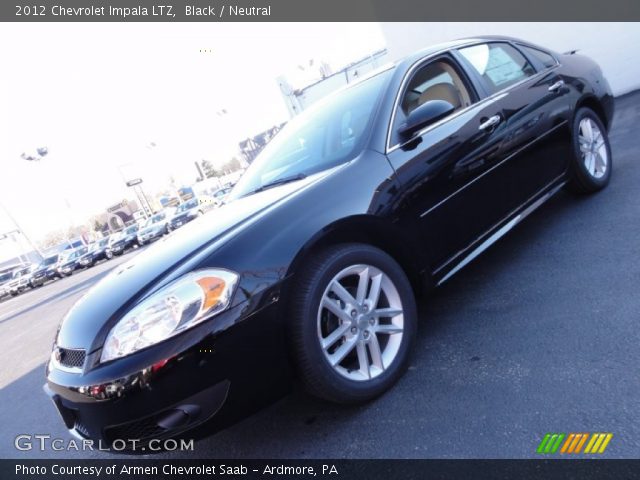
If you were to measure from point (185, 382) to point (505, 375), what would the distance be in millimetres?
1413

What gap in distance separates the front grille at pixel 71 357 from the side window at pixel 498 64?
2.89m

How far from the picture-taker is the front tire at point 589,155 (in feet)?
11.5

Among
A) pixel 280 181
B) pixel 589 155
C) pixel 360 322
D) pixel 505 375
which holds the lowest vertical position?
pixel 505 375

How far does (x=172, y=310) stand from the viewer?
166 cm

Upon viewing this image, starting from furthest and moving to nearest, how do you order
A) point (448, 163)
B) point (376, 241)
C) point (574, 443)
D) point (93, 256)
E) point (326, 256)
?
point (93, 256) → point (448, 163) → point (376, 241) → point (326, 256) → point (574, 443)

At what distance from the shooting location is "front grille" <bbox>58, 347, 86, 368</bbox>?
1.76m

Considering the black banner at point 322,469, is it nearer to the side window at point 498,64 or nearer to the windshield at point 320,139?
the windshield at point 320,139

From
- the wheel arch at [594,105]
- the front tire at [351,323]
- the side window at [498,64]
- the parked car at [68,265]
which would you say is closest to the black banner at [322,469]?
the front tire at [351,323]

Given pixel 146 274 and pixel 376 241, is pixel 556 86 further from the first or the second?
pixel 146 274

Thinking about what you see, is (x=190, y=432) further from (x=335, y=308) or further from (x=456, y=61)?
(x=456, y=61)

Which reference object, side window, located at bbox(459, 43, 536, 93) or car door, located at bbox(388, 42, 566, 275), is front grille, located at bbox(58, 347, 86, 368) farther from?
side window, located at bbox(459, 43, 536, 93)

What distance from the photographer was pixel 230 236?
1.90m

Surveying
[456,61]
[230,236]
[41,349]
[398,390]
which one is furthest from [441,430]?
[41,349]

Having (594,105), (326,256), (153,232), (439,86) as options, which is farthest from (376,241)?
(153,232)
